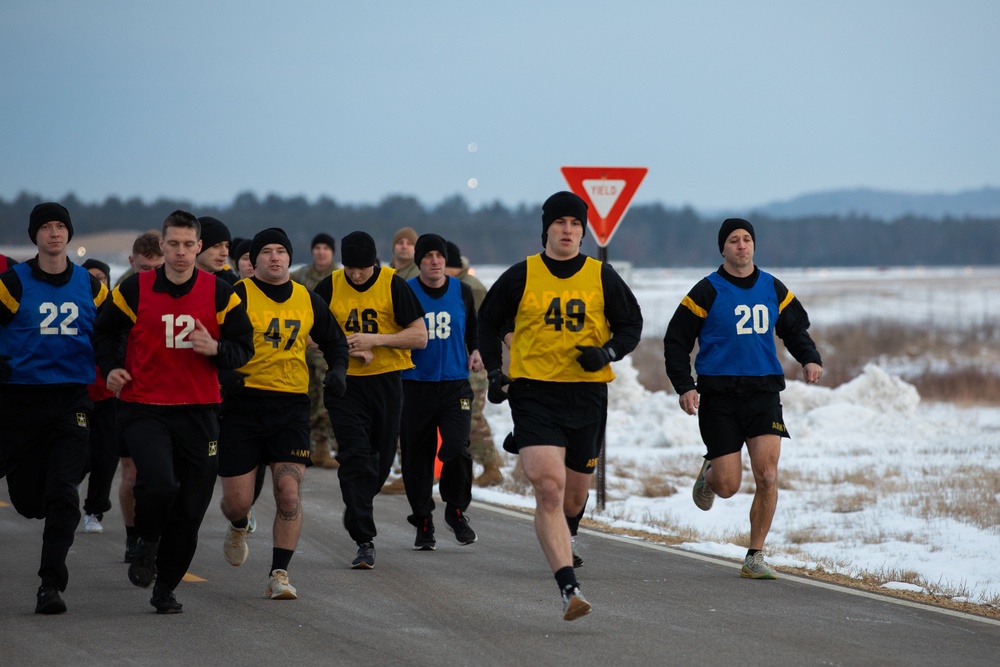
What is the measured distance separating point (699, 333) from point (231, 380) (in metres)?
3.24

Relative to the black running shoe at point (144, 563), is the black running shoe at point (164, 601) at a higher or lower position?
lower

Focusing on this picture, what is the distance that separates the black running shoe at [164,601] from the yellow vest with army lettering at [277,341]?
1305mm

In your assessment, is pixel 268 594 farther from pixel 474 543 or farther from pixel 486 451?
pixel 486 451

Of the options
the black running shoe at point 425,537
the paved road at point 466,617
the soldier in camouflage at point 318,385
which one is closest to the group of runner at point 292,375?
the paved road at point 466,617

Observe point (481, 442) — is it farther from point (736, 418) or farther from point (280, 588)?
point (280, 588)


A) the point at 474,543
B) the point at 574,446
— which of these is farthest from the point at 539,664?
the point at 474,543

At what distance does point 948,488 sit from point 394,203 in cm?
16222

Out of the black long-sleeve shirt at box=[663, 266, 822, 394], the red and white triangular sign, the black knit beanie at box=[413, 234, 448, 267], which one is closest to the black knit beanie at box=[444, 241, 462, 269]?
the red and white triangular sign

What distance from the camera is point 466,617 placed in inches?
304

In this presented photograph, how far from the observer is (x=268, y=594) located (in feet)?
27.3

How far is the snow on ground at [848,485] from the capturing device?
10.5 meters

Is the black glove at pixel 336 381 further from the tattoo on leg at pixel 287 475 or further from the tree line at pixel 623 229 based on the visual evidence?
the tree line at pixel 623 229

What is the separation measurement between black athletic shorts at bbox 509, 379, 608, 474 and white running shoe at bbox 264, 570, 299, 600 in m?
1.66

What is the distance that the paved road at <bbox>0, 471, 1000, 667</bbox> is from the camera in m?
6.80
